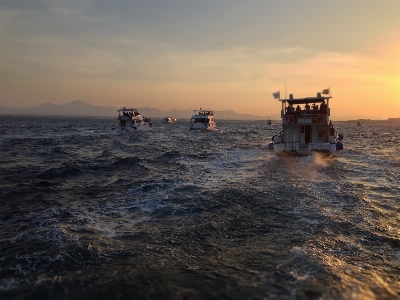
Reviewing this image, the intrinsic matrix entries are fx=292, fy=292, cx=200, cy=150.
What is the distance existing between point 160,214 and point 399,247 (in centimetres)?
799

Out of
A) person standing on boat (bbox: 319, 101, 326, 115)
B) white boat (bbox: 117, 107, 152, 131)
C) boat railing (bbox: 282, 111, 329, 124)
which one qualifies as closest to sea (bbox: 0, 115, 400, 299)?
boat railing (bbox: 282, 111, 329, 124)

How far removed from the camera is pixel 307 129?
29.5 meters

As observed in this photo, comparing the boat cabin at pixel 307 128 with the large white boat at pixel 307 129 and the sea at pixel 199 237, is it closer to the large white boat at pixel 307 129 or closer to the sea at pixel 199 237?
the large white boat at pixel 307 129

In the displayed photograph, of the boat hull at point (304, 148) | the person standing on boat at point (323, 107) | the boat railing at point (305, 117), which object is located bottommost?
the boat hull at point (304, 148)

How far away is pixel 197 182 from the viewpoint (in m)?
17.6

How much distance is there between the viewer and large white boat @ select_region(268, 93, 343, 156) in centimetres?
2744

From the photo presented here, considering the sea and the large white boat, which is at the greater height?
the large white boat

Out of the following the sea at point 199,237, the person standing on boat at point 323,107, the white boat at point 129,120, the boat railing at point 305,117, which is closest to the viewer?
the sea at point 199,237

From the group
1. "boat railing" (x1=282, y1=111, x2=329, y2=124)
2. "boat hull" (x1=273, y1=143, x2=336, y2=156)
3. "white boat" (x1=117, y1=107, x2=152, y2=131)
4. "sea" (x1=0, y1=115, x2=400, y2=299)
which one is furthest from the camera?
"white boat" (x1=117, y1=107, x2=152, y2=131)

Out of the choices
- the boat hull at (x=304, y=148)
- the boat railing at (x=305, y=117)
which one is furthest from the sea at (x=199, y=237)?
the boat railing at (x=305, y=117)

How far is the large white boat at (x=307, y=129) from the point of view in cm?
2744

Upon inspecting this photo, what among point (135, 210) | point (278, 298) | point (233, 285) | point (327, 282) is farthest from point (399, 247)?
point (135, 210)

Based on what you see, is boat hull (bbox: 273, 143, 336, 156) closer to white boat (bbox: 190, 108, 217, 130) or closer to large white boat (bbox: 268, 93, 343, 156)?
large white boat (bbox: 268, 93, 343, 156)

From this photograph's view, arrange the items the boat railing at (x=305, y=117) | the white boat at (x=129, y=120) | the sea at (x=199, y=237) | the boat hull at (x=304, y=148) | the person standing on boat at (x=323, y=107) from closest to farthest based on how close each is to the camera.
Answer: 1. the sea at (x=199, y=237)
2. the boat hull at (x=304, y=148)
3. the boat railing at (x=305, y=117)
4. the person standing on boat at (x=323, y=107)
5. the white boat at (x=129, y=120)
